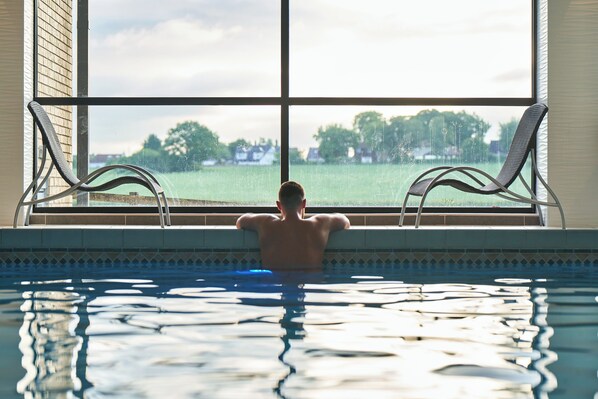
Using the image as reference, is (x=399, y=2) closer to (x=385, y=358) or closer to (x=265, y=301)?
(x=265, y=301)

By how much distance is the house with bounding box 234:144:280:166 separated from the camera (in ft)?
23.2

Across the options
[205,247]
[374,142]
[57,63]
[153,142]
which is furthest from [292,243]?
[57,63]

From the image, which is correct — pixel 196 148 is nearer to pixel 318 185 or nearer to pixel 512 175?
pixel 318 185

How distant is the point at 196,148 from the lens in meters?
7.12

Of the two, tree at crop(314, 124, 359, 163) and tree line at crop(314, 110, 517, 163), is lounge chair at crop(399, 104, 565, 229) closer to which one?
tree line at crop(314, 110, 517, 163)

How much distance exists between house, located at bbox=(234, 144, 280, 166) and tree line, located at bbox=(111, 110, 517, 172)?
0.04m

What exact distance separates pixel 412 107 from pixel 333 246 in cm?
199

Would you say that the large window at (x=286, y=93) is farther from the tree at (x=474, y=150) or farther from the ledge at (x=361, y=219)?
the ledge at (x=361, y=219)

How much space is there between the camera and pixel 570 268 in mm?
5484

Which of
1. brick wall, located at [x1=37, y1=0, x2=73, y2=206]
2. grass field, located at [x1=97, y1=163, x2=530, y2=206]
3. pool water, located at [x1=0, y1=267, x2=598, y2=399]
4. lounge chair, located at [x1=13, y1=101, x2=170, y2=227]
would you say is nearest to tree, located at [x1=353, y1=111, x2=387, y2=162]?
grass field, located at [x1=97, y1=163, x2=530, y2=206]

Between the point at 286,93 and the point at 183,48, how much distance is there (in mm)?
920

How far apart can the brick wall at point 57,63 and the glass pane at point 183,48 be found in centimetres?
13

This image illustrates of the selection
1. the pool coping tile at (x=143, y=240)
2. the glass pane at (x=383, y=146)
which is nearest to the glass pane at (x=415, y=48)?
the glass pane at (x=383, y=146)

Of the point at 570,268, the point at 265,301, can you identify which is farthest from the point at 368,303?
the point at 570,268
